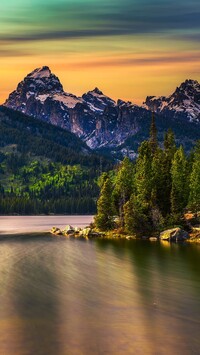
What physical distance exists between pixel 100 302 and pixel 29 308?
31.6 feet

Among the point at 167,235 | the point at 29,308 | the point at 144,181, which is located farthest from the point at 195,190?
the point at 29,308

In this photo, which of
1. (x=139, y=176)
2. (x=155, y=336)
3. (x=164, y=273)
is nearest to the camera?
(x=155, y=336)

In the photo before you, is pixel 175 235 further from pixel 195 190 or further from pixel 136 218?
pixel 195 190

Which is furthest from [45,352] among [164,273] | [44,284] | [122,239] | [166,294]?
[122,239]

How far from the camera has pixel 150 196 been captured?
183 meters

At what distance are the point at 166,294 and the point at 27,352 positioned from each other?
33551mm

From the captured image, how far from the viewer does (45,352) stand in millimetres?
52625

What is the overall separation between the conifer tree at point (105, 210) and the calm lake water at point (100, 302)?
4899cm

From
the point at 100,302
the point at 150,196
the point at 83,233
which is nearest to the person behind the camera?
the point at 100,302

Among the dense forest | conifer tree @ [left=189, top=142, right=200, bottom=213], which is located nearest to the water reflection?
the dense forest

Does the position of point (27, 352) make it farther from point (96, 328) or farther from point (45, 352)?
point (96, 328)

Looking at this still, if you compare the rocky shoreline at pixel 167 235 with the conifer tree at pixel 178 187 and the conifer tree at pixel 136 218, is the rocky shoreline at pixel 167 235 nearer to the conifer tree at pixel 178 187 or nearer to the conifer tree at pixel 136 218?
the conifer tree at pixel 136 218

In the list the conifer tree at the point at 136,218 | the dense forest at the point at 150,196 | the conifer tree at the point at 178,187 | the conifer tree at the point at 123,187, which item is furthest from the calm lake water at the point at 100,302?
the conifer tree at the point at 123,187

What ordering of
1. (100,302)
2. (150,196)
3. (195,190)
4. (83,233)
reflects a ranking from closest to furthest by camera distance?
(100,302), (195,190), (150,196), (83,233)
